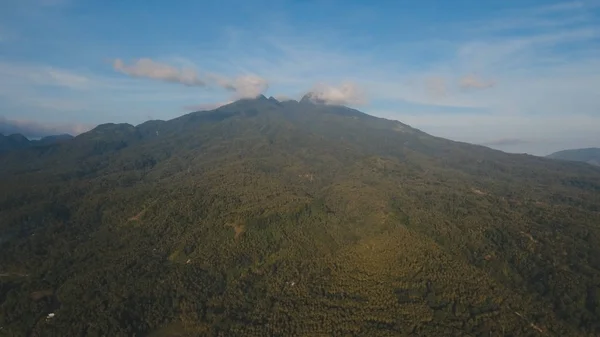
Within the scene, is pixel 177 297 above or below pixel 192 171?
below

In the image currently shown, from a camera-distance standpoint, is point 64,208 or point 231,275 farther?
point 64,208

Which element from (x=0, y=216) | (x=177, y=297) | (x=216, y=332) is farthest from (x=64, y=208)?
(x=216, y=332)

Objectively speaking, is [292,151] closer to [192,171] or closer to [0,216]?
[192,171]

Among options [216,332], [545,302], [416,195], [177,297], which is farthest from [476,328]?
[416,195]

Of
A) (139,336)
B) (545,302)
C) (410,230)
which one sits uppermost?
(410,230)

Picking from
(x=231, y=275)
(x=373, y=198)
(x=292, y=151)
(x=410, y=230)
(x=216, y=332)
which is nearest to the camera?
(x=216, y=332)

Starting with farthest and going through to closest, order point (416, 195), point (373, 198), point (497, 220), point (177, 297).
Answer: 1. point (416, 195)
2. point (373, 198)
3. point (497, 220)
4. point (177, 297)

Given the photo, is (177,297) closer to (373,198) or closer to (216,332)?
(216,332)
